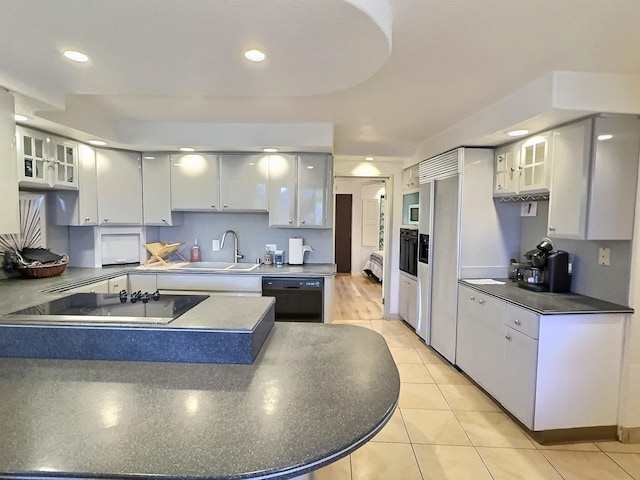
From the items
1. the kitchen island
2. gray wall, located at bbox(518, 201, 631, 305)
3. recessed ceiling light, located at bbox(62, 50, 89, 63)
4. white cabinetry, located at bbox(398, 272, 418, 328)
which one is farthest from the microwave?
recessed ceiling light, located at bbox(62, 50, 89, 63)

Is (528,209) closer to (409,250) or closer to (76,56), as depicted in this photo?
(409,250)

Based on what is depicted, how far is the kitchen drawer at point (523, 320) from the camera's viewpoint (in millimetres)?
2186

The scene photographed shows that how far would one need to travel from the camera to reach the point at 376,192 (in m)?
8.46

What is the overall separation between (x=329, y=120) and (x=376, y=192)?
5.47 metres

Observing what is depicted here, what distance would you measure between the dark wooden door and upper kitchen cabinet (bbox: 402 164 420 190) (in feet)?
12.3

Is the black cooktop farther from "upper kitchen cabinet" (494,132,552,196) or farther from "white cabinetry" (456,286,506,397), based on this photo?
"upper kitchen cabinet" (494,132,552,196)

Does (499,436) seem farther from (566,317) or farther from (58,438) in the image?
(58,438)

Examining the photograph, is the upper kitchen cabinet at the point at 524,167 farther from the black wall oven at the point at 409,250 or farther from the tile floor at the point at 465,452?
the tile floor at the point at 465,452

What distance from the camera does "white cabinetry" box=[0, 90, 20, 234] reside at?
2025 mm

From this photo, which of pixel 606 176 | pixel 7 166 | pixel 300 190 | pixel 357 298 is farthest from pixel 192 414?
pixel 357 298

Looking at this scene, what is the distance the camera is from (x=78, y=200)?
3.21m

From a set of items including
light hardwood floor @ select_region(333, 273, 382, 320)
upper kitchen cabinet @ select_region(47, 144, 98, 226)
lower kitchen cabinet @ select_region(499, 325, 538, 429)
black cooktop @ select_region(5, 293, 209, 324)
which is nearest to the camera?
black cooktop @ select_region(5, 293, 209, 324)

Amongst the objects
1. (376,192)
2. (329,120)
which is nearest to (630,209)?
(329,120)

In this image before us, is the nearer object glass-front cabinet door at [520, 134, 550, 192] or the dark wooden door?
glass-front cabinet door at [520, 134, 550, 192]
